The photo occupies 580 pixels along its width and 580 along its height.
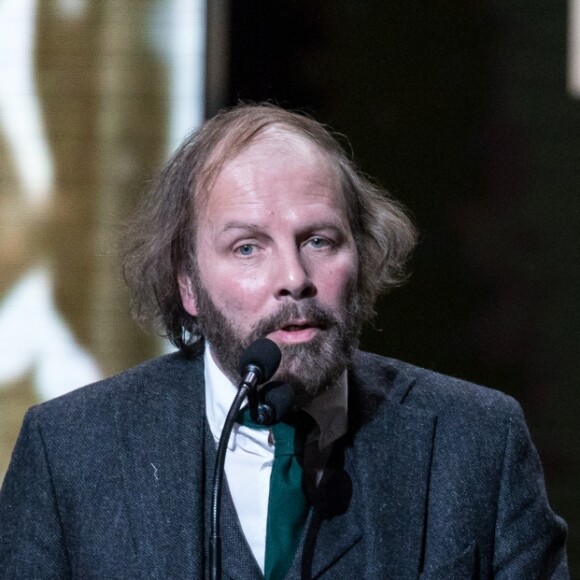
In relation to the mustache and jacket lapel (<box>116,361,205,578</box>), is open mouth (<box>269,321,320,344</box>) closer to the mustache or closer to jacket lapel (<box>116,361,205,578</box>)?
the mustache

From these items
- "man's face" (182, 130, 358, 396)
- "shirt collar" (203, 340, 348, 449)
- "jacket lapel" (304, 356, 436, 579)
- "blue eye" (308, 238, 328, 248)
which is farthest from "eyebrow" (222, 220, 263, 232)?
"jacket lapel" (304, 356, 436, 579)

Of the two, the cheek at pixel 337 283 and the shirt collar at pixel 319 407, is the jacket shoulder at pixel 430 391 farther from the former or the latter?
the cheek at pixel 337 283

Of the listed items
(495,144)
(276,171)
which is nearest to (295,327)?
(276,171)

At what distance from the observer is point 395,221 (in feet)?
9.99

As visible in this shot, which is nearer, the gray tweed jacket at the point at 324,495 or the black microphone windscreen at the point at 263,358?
the black microphone windscreen at the point at 263,358

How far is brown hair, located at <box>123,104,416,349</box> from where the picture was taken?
9.03ft

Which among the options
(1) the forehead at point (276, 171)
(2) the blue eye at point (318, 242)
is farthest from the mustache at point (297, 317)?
(1) the forehead at point (276, 171)

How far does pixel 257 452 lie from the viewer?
2.61 meters

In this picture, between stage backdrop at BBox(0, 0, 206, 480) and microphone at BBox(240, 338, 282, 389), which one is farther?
stage backdrop at BBox(0, 0, 206, 480)

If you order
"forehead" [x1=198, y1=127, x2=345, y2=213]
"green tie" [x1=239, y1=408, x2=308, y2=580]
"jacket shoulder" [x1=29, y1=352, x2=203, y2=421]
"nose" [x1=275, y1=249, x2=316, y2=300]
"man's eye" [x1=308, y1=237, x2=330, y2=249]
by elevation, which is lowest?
"green tie" [x1=239, y1=408, x2=308, y2=580]

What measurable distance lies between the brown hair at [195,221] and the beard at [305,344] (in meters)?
0.19

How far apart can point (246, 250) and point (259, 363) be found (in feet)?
1.53

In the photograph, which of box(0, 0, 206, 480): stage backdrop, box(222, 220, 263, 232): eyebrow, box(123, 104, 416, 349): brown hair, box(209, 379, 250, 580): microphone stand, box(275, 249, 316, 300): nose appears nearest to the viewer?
box(209, 379, 250, 580): microphone stand

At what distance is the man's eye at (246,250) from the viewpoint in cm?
253
